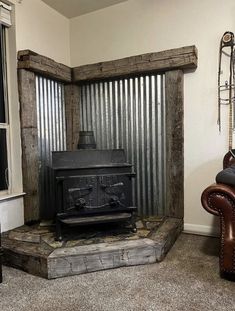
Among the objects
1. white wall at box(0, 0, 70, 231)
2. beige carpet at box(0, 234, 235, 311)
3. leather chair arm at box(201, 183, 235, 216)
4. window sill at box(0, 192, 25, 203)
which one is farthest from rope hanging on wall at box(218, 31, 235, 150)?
window sill at box(0, 192, 25, 203)

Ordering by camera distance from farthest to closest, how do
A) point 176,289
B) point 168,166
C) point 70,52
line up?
1. point 70,52
2. point 168,166
3. point 176,289

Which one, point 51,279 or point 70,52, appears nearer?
point 51,279

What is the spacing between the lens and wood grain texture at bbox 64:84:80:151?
10.9 ft

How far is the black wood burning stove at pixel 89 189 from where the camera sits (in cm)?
230

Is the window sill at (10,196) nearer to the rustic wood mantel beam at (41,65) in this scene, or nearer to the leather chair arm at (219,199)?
the rustic wood mantel beam at (41,65)

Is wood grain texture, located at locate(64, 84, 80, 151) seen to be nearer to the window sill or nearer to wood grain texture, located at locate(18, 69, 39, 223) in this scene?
wood grain texture, located at locate(18, 69, 39, 223)

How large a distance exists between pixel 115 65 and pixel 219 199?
190 cm

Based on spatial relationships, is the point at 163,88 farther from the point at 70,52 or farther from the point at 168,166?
the point at 70,52

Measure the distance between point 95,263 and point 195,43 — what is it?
242 centimetres

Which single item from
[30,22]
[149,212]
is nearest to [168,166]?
A: [149,212]

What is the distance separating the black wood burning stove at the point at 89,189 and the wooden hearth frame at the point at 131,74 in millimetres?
503

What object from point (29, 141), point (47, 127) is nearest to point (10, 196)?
point (29, 141)

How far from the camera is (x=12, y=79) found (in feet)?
8.92

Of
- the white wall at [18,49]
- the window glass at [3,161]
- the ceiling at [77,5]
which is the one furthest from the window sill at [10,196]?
the ceiling at [77,5]
